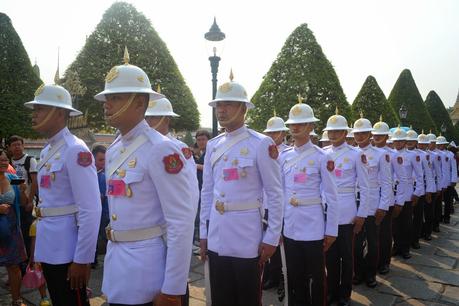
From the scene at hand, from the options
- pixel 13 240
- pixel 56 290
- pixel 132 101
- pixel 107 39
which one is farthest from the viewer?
pixel 107 39

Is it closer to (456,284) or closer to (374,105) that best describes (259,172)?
(456,284)

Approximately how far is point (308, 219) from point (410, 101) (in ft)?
112

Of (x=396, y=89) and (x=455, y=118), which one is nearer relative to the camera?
(x=396, y=89)

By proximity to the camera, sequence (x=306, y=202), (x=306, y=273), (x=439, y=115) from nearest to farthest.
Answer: (x=306, y=273), (x=306, y=202), (x=439, y=115)

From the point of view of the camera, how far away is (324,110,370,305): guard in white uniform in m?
5.28

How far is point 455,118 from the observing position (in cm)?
6325

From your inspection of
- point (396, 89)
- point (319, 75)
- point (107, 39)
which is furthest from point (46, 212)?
point (396, 89)

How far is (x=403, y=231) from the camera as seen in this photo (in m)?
8.27

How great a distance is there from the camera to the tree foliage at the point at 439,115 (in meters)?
41.7

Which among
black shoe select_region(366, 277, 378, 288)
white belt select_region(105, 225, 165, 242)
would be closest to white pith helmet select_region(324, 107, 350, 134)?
black shoe select_region(366, 277, 378, 288)

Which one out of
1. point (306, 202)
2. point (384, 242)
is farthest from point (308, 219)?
point (384, 242)

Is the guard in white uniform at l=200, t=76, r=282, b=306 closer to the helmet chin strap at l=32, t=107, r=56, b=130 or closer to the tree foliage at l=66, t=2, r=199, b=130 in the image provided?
the helmet chin strap at l=32, t=107, r=56, b=130

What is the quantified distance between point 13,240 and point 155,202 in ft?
11.7

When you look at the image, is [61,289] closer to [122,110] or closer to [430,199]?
[122,110]
